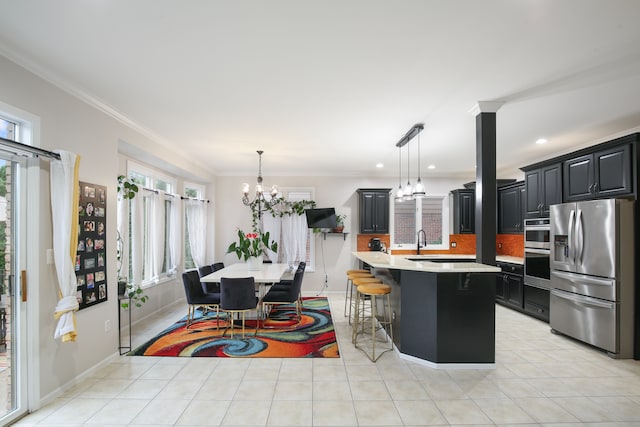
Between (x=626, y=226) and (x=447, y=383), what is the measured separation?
8.61ft

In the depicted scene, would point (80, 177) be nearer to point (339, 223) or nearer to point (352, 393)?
point (352, 393)

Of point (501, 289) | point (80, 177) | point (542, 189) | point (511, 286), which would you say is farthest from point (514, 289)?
point (80, 177)

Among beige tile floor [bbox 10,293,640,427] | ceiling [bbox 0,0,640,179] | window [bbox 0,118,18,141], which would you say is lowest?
beige tile floor [bbox 10,293,640,427]

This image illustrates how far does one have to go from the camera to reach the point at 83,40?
208cm

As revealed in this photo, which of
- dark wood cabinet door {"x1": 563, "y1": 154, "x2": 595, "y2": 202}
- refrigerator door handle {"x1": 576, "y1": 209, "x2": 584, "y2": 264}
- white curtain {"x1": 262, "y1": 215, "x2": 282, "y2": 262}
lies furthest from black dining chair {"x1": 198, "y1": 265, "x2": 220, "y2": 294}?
dark wood cabinet door {"x1": 563, "y1": 154, "x2": 595, "y2": 202}

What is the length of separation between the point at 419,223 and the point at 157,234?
5188 millimetres

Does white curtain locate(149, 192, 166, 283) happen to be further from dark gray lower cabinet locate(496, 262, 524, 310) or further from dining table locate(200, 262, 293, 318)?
dark gray lower cabinet locate(496, 262, 524, 310)

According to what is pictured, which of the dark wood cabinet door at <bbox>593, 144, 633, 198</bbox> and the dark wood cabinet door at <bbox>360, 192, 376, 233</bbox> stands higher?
the dark wood cabinet door at <bbox>593, 144, 633, 198</bbox>

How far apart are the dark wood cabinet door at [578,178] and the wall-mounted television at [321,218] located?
395 cm

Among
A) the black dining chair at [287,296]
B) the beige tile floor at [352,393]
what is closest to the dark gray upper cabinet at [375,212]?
the black dining chair at [287,296]

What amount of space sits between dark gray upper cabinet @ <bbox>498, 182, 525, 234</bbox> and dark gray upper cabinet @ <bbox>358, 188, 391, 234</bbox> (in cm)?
217

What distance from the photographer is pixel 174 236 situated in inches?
213

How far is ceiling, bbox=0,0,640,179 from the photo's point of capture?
5.91ft

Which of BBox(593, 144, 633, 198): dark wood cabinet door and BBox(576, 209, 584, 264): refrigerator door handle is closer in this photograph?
BBox(593, 144, 633, 198): dark wood cabinet door
